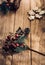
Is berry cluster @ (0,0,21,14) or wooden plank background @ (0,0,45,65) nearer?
wooden plank background @ (0,0,45,65)

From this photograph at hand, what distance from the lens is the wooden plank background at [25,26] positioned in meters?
1.79

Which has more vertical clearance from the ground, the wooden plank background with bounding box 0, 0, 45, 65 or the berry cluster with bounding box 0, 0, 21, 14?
the berry cluster with bounding box 0, 0, 21, 14

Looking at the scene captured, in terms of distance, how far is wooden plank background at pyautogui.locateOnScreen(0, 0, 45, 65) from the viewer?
1.79m

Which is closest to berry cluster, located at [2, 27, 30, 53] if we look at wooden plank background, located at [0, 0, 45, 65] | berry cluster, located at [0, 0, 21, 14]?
wooden plank background, located at [0, 0, 45, 65]

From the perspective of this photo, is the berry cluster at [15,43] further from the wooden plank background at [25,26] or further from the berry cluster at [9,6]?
the berry cluster at [9,6]

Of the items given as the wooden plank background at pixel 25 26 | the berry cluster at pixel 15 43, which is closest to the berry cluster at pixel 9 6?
the wooden plank background at pixel 25 26

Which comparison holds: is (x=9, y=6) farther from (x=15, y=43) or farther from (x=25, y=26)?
(x=15, y=43)

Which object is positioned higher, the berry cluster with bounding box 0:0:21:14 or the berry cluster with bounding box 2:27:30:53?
the berry cluster with bounding box 0:0:21:14

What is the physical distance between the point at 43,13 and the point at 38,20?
0.23 ft

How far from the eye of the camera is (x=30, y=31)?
192 centimetres

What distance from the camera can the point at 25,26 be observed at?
196 cm

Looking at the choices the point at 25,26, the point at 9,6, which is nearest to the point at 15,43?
the point at 25,26

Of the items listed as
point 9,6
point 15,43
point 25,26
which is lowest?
point 15,43

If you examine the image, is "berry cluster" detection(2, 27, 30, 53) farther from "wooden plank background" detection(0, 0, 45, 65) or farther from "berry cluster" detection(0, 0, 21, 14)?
"berry cluster" detection(0, 0, 21, 14)
